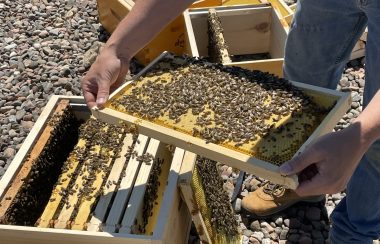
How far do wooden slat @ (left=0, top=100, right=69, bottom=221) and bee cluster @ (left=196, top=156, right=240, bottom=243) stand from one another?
0.89 metres

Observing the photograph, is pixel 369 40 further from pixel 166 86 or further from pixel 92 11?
pixel 92 11

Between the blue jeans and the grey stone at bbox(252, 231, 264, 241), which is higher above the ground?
the blue jeans

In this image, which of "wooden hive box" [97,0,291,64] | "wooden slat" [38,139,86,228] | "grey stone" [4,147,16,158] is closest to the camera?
"wooden slat" [38,139,86,228]

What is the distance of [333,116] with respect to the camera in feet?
6.75

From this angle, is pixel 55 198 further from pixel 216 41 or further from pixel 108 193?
pixel 216 41

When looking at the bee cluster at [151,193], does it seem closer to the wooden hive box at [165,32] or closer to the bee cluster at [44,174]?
the bee cluster at [44,174]

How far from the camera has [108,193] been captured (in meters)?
2.38

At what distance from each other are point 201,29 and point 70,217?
262 cm

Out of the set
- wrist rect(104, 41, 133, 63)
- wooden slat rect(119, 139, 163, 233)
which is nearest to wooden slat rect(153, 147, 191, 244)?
wooden slat rect(119, 139, 163, 233)

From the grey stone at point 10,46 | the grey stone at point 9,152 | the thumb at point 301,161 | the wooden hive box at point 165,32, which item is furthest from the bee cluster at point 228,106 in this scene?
the grey stone at point 10,46

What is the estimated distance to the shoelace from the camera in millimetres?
3140

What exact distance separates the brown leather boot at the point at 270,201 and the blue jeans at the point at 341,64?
422 mm

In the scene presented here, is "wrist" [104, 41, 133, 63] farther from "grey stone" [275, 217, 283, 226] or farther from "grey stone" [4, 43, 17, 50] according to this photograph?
"grey stone" [4, 43, 17, 50]

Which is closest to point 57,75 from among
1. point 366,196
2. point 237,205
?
point 237,205
